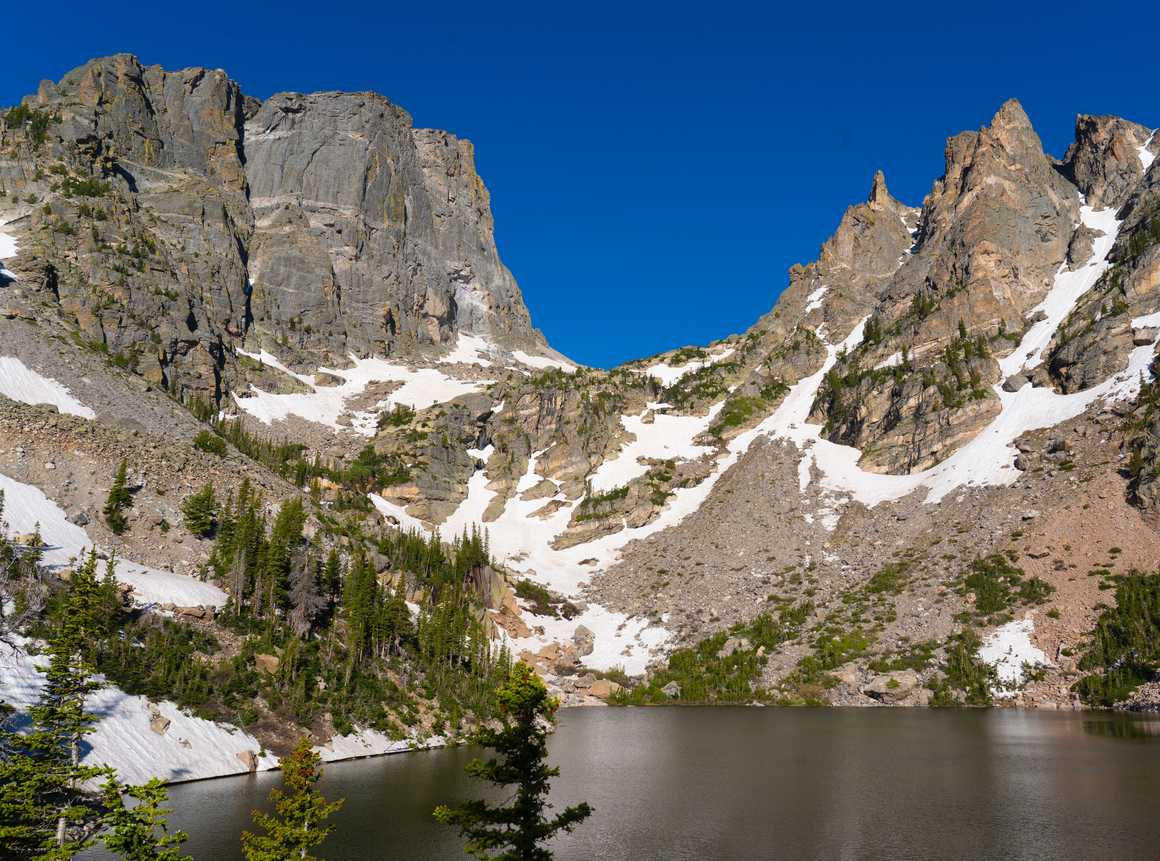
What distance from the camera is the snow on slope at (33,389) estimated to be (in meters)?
80.1

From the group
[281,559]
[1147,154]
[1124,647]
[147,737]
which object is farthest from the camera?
[1147,154]

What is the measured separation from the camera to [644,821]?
32.4 meters

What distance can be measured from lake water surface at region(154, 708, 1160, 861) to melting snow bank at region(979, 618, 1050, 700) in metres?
19.2

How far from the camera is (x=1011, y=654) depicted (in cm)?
8125

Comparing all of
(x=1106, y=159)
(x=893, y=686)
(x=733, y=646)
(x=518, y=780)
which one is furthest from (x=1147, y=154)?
(x=518, y=780)

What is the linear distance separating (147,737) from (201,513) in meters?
29.9

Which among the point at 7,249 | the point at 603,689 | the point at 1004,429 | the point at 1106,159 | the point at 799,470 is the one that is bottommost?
the point at 603,689

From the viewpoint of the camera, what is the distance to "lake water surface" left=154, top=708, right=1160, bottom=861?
1091 inches

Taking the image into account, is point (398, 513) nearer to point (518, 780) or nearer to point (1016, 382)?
point (1016, 382)

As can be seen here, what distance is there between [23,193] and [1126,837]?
18835 centimetres

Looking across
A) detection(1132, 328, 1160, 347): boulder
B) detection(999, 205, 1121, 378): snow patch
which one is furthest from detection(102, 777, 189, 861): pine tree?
detection(999, 205, 1121, 378): snow patch

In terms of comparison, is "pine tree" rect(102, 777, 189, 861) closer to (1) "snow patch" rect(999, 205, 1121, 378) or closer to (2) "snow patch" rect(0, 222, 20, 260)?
(2) "snow patch" rect(0, 222, 20, 260)

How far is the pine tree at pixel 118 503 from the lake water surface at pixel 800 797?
28757 millimetres

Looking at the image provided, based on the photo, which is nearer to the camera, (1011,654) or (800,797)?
(800,797)
